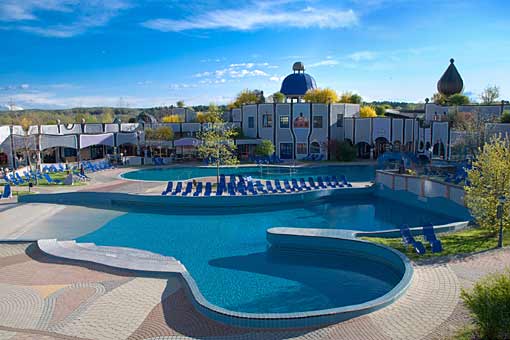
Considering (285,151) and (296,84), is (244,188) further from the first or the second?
(296,84)

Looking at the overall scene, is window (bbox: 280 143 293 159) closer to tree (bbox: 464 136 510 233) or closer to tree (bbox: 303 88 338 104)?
tree (bbox: 303 88 338 104)

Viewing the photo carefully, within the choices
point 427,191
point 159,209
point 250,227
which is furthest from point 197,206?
point 427,191

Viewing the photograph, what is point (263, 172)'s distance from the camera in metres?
30.9

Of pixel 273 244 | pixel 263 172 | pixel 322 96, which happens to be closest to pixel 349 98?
pixel 322 96

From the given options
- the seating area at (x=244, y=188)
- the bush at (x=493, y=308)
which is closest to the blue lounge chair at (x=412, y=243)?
the bush at (x=493, y=308)

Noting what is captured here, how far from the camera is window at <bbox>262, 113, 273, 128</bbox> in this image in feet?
125

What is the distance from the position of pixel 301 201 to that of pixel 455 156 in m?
12.5

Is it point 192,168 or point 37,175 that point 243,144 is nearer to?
point 192,168

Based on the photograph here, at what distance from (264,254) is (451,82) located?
27411mm

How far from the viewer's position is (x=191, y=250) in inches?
546

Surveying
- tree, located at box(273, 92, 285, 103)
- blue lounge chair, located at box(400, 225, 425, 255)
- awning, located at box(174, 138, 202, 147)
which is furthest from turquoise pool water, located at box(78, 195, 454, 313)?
tree, located at box(273, 92, 285, 103)

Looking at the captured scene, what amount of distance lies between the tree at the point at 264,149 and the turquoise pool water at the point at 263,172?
208cm

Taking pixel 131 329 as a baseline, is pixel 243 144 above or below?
above

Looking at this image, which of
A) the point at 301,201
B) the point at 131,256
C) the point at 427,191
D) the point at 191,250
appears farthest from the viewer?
the point at 301,201
